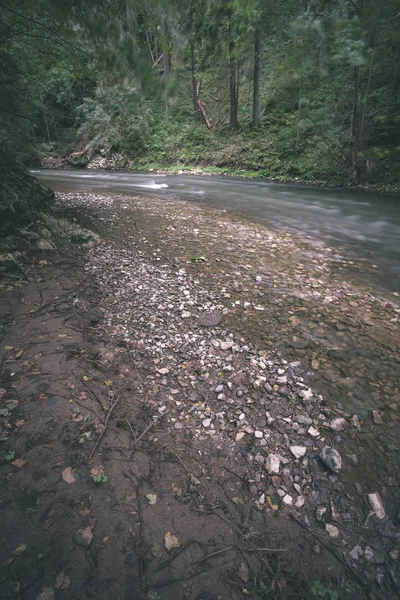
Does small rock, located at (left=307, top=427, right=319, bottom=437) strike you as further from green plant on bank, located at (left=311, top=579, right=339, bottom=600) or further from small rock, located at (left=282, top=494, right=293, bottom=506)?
green plant on bank, located at (left=311, top=579, right=339, bottom=600)

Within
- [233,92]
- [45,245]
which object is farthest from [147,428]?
[233,92]

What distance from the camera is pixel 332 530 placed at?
2496 millimetres

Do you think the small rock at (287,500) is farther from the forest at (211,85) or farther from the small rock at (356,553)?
the forest at (211,85)

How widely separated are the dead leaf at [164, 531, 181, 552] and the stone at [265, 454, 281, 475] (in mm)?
1066

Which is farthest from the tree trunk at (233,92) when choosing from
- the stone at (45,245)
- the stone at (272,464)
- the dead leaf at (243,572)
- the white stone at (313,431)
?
the dead leaf at (243,572)

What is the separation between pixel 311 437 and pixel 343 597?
1.28 m

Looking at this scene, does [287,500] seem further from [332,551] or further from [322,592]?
[322,592]

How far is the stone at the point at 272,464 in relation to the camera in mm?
2906

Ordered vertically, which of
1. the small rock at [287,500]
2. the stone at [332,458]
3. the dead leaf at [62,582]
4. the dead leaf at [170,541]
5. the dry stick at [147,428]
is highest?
the dead leaf at [62,582]

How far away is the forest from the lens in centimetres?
349

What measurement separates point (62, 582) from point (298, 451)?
88.4 inches

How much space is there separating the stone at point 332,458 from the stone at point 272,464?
47 cm

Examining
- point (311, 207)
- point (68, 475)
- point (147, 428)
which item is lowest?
point (147, 428)

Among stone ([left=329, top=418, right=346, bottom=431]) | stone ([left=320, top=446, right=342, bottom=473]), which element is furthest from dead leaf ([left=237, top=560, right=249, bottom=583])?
stone ([left=329, top=418, right=346, bottom=431])
